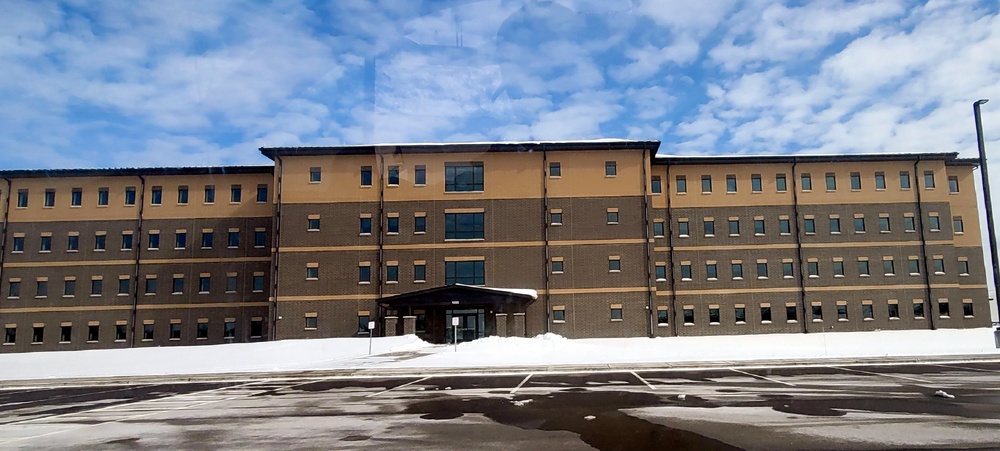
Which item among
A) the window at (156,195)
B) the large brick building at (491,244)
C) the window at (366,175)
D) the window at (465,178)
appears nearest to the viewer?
the large brick building at (491,244)

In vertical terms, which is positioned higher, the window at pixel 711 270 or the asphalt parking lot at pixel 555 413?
the window at pixel 711 270

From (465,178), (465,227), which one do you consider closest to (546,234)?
(465,227)

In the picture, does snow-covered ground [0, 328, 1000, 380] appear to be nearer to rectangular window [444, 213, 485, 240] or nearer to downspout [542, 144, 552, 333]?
downspout [542, 144, 552, 333]

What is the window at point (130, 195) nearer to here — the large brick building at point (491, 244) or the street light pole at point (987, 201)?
the large brick building at point (491, 244)

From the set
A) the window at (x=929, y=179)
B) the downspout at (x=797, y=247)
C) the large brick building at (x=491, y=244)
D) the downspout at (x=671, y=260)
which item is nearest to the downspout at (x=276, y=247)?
the large brick building at (x=491, y=244)

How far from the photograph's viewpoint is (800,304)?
42.9 meters

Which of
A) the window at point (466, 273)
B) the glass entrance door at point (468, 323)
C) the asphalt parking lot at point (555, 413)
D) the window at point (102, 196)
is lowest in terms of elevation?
the asphalt parking lot at point (555, 413)

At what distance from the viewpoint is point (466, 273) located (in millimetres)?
40062

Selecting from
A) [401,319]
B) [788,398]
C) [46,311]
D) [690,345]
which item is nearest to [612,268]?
[690,345]

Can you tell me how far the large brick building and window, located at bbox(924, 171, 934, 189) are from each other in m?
0.16

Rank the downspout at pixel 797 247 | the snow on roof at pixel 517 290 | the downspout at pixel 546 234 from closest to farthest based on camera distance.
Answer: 1. the snow on roof at pixel 517 290
2. the downspout at pixel 546 234
3. the downspout at pixel 797 247

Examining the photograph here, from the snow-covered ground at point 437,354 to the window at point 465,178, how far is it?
10269 millimetres

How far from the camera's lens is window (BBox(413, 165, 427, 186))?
41.0 metres

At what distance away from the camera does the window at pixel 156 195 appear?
44528 millimetres
